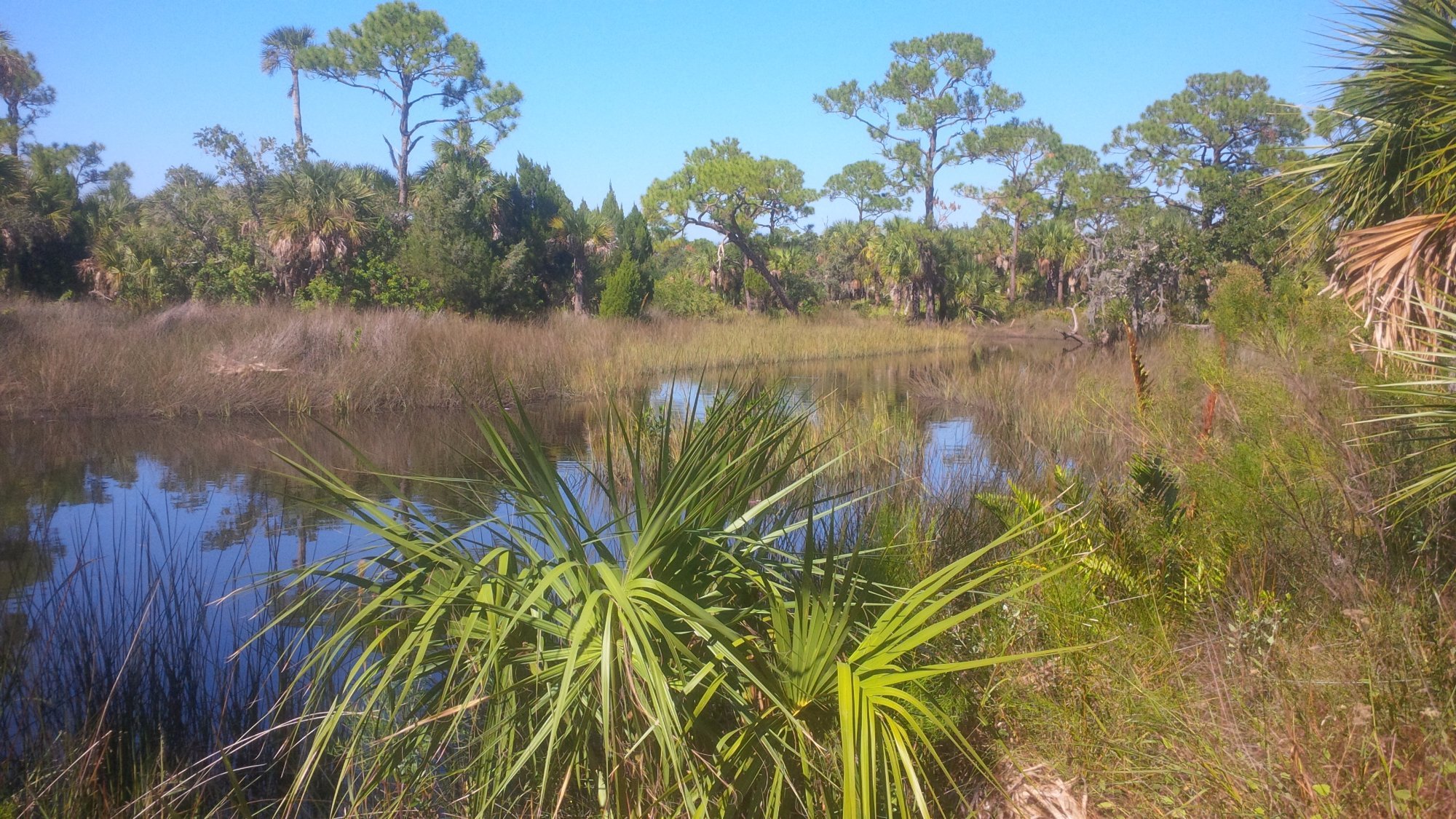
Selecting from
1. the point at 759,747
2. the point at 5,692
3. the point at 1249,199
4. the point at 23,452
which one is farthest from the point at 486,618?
the point at 1249,199

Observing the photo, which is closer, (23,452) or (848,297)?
(23,452)

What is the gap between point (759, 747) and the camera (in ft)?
9.46

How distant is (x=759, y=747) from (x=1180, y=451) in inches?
171

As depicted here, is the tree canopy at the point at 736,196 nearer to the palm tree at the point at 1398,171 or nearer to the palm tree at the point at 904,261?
the palm tree at the point at 904,261

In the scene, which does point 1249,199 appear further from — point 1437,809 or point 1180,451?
point 1437,809

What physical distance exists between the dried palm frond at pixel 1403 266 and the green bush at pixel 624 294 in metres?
23.1

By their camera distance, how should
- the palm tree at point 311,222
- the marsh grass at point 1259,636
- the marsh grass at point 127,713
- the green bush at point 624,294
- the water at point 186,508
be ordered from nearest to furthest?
1. the marsh grass at point 1259,636
2. the marsh grass at point 127,713
3. the water at point 186,508
4. the palm tree at point 311,222
5. the green bush at point 624,294

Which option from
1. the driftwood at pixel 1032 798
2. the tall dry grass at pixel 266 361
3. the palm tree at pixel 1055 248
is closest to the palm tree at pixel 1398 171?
the driftwood at pixel 1032 798

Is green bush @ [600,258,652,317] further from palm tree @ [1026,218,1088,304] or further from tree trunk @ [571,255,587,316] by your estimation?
palm tree @ [1026,218,1088,304]

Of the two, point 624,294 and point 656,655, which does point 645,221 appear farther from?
point 656,655

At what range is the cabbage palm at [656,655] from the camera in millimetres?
2559

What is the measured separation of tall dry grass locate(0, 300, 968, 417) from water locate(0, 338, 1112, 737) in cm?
47

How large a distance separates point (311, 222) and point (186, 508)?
61.8 ft

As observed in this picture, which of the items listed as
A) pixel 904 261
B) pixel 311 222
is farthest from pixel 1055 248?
pixel 311 222
